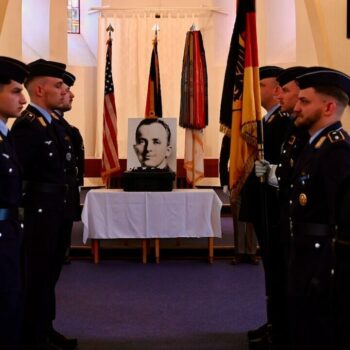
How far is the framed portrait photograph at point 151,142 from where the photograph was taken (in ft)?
23.7

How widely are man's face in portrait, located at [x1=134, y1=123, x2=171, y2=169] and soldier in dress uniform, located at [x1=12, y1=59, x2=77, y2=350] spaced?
3.55 metres

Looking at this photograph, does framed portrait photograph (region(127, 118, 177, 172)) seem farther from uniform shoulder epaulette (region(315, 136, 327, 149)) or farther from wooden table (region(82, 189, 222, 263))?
uniform shoulder epaulette (region(315, 136, 327, 149))

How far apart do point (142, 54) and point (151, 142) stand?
18.6ft

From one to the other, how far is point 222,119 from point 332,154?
1.54 meters

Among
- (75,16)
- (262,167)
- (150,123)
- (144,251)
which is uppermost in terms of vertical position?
(75,16)

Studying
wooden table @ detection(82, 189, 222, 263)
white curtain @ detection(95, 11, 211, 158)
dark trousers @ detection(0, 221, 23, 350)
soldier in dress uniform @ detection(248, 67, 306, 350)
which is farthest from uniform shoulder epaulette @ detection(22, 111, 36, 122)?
white curtain @ detection(95, 11, 211, 158)

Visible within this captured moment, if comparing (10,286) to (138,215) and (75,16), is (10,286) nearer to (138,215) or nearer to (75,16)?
(138,215)

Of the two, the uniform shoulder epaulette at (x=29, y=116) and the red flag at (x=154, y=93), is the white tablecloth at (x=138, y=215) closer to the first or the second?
the red flag at (x=154, y=93)

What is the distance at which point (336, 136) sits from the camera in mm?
2627

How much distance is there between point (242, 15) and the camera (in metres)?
3.87

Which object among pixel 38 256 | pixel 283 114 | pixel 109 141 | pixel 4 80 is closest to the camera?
pixel 4 80

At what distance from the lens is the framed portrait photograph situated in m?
7.21

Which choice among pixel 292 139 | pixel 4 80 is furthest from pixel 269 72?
pixel 4 80

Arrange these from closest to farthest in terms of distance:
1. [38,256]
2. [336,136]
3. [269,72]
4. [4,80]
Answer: [336,136], [4,80], [38,256], [269,72]
